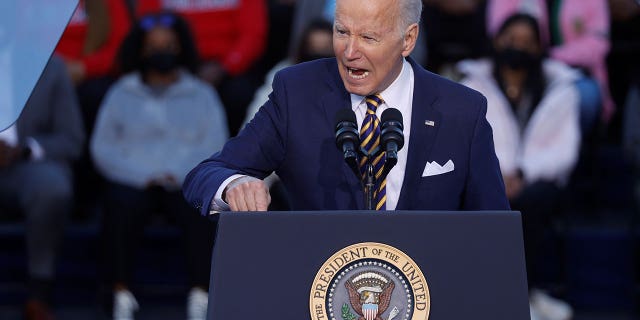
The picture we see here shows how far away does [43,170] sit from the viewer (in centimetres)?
547

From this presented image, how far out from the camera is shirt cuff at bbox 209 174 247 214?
2682 mm

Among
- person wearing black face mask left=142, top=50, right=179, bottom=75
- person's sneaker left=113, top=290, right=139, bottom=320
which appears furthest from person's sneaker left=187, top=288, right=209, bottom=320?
person wearing black face mask left=142, top=50, right=179, bottom=75

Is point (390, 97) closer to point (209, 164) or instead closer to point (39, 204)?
point (209, 164)

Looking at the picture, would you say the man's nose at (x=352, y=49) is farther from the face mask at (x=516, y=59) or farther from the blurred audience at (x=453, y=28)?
the blurred audience at (x=453, y=28)

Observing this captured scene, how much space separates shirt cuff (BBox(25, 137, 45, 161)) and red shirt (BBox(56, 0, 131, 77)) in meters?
0.75

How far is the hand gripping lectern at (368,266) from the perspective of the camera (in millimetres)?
2299

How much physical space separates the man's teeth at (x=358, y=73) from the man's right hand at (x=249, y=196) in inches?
16.2

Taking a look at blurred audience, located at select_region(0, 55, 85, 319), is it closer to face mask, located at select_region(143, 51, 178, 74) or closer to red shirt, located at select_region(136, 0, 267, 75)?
face mask, located at select_region(143, 51, 178, 74)

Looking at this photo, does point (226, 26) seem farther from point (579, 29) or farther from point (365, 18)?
point (365, 18)

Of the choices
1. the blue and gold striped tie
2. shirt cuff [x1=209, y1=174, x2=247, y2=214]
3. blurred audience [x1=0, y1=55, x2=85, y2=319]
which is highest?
the blue and gold striped tie

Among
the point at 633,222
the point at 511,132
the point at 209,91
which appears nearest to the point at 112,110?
the point at 209,91

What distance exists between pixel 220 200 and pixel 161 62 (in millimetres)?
3093

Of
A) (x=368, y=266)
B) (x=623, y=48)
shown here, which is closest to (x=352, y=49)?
(x=368, y=266)

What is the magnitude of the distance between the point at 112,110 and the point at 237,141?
2.84 meters
